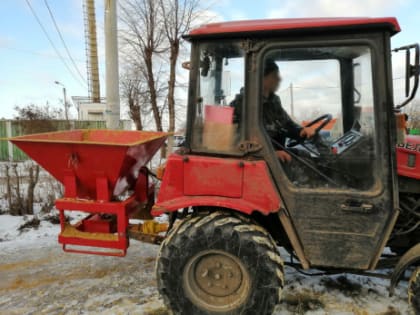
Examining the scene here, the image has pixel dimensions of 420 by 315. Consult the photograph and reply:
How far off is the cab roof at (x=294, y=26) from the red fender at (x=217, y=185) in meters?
0.98

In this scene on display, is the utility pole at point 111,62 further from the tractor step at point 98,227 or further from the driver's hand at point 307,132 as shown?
the driver's hand at point 307,132

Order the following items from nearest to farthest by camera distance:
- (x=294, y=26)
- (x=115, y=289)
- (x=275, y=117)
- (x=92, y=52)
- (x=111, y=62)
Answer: (x=294, y=26)
(x=275, y=117)
(x=115, y=289)
(x=111, y=62)
(x=92, y=52)

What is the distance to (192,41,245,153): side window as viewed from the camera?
2580 mm

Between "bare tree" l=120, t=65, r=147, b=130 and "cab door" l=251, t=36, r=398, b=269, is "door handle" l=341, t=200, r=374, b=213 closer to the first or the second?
"cab door" l=251, t=36, r=398, b=269

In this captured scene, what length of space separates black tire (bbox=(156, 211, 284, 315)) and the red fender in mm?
150

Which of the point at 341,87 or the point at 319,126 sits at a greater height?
the point at 341,87

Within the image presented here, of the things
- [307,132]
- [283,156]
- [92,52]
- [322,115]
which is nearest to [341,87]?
[322,115]

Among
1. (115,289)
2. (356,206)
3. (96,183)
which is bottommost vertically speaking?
(115,289)

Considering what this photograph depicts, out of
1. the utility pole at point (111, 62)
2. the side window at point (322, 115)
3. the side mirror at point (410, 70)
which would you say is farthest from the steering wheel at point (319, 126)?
the utility pole at point (111, 62)

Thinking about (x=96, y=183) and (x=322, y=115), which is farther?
(x=96, y=183)

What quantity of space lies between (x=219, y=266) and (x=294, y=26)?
6.33 feet

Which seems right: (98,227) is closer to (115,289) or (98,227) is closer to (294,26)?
(115,289)

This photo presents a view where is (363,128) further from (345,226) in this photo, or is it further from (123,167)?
(123,167)

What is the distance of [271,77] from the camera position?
8.34 feet
